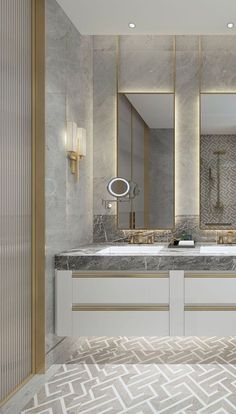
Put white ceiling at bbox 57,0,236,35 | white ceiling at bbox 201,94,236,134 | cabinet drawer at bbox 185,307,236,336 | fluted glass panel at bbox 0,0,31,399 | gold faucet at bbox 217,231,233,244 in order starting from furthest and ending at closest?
white ceiling at bbox 201,94,236,134
gold faucet at bbox 217,231,233,244
white ceiling at bbox 57,0,236,35
cabinet drawer at bbox 185,307,236,336
fluted glass panel at bbox 0,0,31,399

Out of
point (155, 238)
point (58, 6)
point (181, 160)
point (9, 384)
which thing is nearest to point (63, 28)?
point (58, 6)

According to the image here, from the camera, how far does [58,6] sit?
3230 millimetres

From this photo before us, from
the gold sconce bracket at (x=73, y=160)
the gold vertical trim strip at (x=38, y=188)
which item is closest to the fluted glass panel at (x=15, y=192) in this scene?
the gold vertical trim strip at (x=38, y=188)

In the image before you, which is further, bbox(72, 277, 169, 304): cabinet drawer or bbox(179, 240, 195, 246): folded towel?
bbox(179, 240, 195, 246): folded towel

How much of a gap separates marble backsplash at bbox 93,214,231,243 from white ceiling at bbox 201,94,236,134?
831 mm

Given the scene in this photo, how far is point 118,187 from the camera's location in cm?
401

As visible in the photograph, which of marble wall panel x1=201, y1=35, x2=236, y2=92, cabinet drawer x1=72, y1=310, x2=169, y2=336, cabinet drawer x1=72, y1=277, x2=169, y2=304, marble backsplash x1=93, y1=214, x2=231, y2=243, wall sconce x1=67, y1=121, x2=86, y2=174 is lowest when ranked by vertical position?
cabinet drawer x1=72, y1=310, x2=169, y2=336

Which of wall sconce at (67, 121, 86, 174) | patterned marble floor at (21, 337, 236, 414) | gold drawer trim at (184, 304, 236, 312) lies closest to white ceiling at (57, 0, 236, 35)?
wall sconce at (67, 121, 86, 174)

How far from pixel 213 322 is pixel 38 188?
154 centimetres

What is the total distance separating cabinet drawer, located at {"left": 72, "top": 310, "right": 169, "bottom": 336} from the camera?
3109 millimetres

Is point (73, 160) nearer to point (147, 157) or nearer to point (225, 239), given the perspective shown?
point (147, 157)

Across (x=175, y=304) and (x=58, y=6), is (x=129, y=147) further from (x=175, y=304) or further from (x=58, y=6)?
(x=175, y=304)

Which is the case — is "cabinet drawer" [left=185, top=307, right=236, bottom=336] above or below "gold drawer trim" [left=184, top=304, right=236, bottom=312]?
below

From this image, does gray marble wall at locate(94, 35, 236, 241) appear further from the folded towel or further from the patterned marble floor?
the patterned marble floor
